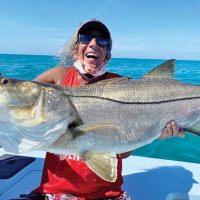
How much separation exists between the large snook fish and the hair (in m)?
0.85

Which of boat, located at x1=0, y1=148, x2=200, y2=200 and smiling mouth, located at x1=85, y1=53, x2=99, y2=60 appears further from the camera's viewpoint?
boat, located at x1=0, y1=148, x2=200, y2=200

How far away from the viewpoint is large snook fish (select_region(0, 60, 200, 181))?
92.6 inches

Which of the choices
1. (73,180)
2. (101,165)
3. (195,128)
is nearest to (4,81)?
(101,165)

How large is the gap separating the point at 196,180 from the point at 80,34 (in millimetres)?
2254

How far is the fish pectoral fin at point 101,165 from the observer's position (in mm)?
2504

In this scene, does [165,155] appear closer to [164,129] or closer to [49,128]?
[164,129]

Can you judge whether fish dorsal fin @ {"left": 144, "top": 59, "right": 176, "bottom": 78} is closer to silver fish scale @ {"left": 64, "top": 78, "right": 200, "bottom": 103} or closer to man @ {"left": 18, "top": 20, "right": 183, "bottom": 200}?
silver fish scale @ {"left": 64, "top": 78, "right": 200, "bottom": 103}

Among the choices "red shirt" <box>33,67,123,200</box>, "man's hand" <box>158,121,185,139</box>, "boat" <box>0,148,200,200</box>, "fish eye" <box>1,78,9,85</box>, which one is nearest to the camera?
"fish eye" <box>1,78,9,85</box>

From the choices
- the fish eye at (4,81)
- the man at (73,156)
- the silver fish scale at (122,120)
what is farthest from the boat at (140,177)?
the fish eye at (4,81)

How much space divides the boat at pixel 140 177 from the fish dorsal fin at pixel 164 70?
1.51 meters

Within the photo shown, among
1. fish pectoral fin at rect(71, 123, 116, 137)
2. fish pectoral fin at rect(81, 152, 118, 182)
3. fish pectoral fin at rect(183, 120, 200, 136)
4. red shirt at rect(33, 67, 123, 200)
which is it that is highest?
fish pectoral fin at rect(71, 123, 116, 137)

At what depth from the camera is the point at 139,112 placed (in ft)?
9.17

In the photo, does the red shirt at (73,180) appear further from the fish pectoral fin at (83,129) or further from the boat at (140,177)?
the boat at (140,177)

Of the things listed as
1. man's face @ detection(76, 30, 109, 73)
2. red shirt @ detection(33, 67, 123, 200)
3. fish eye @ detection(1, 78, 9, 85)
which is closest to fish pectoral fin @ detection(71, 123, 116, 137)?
fish eye @ detection(1, 78, 9, 85)
